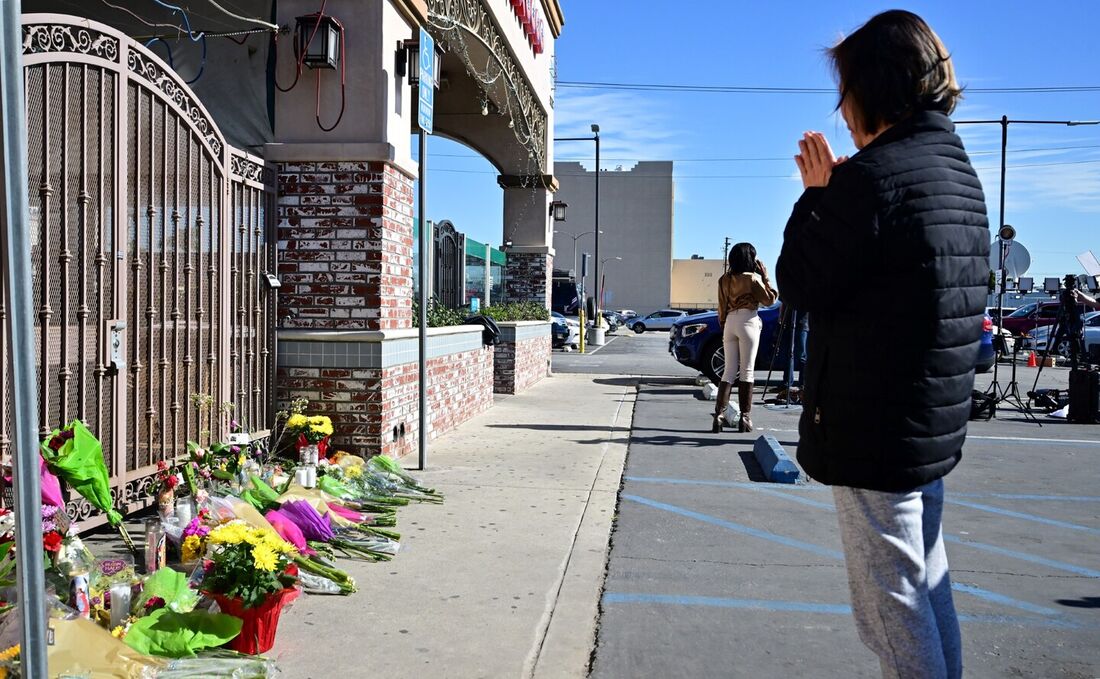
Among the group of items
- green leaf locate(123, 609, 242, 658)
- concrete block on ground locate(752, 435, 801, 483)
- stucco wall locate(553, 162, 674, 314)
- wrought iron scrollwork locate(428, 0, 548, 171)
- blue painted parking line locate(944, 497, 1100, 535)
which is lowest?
blue painted parking line locate(944, 497, 1100, 535)

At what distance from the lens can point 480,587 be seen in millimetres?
4188

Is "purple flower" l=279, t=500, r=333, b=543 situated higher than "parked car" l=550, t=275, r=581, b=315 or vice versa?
"parked car" l=550, t=275, r=581, b=315

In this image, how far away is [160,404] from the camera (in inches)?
193

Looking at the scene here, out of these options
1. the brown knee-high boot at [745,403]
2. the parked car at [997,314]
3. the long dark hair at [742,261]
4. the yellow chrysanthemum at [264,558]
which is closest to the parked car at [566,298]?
the parked car at [997,314]

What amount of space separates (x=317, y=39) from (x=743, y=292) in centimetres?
467

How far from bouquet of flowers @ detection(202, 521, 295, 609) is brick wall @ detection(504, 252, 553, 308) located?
1207cm

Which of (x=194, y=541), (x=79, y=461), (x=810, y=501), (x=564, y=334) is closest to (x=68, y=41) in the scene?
Result: (x=79, y=461)

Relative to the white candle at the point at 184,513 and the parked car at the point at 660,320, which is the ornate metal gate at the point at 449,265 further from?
the parked car at the point at 660,320

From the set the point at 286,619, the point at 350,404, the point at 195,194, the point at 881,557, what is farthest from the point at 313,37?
the point at 881,557

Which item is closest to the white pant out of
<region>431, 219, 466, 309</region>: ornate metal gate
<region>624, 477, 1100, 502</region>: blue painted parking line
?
<region>624, 477, 1100, 502</region>: blue painted parking line

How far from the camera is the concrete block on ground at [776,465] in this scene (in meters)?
6.79

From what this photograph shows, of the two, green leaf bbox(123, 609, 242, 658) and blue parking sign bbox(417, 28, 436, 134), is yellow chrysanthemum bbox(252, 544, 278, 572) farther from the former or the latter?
blue parking sign bbox(417, 28, 436, 134)

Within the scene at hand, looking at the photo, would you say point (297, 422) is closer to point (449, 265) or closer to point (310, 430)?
point (310, 430)

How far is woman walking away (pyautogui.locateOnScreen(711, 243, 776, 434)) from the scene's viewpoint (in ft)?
29.3
